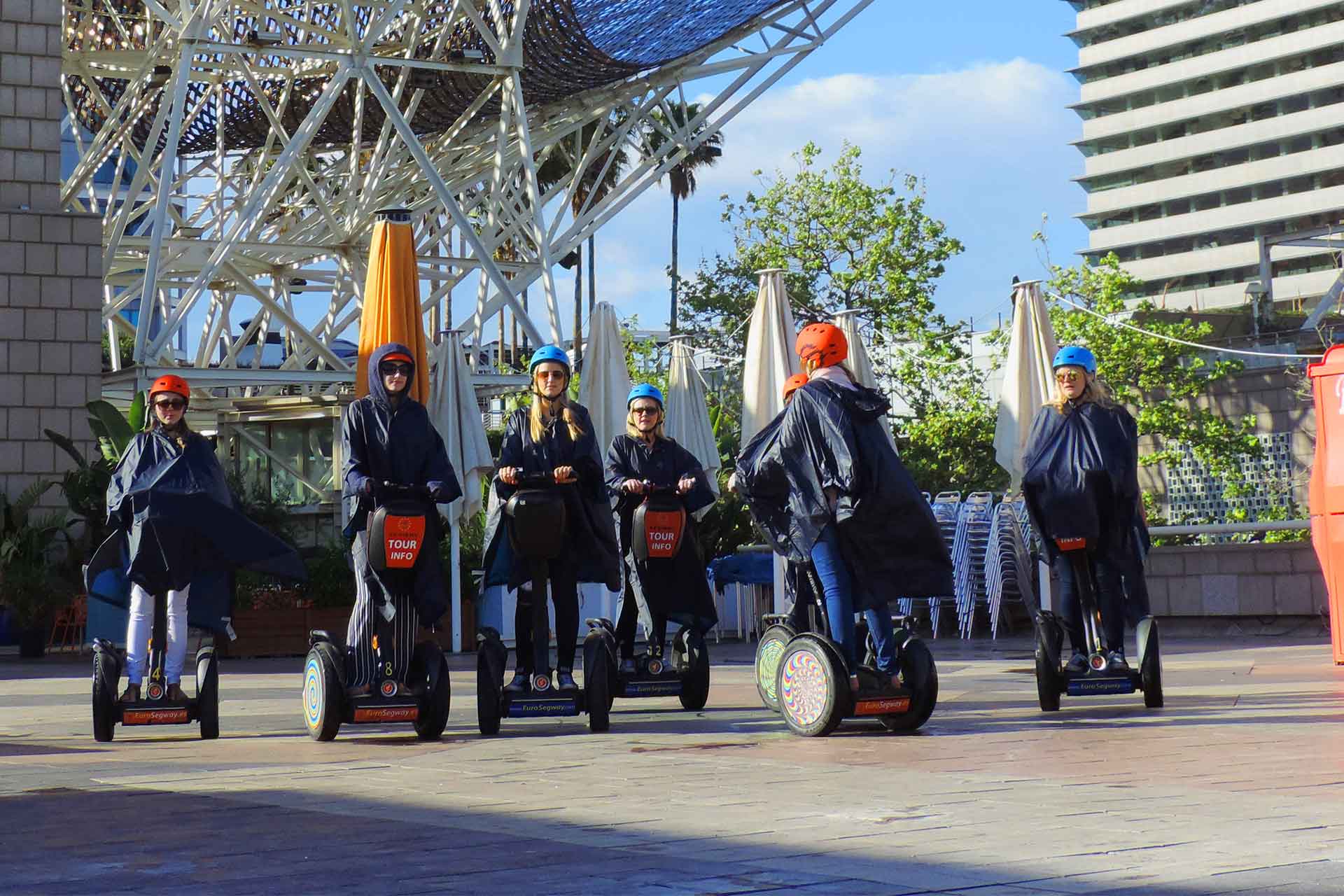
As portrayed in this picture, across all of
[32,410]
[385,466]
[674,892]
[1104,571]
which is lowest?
[674,892]

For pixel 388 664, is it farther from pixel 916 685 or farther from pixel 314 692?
pixel 916 685

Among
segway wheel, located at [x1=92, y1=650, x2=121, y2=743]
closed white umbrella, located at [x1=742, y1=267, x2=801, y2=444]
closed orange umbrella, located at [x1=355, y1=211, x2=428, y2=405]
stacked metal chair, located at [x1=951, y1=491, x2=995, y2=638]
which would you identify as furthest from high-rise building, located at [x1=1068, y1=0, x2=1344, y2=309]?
segway wheel, located at [x1=92, y1=650, x2=121, y2=743]

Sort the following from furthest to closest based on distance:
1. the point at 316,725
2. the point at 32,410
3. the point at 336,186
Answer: the point at 336,186, the point at 32,410, the point at 316,725

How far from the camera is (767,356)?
15.9 m

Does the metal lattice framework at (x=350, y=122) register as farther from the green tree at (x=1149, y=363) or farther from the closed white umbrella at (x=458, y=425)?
the green tree at (x=1149, y=363)

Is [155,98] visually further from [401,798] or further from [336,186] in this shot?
[401,798]

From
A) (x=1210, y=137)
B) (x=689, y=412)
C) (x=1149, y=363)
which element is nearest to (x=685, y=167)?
(x=1149, y=363)

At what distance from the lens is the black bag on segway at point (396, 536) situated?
788 cm

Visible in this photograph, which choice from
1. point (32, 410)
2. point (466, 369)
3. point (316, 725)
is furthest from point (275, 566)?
point (32, 410)

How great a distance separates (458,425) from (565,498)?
28.7 ft

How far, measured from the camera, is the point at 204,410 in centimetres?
2927

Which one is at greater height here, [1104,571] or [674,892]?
[1104,571]

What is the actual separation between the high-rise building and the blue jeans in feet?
366

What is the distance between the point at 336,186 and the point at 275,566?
2496cm
